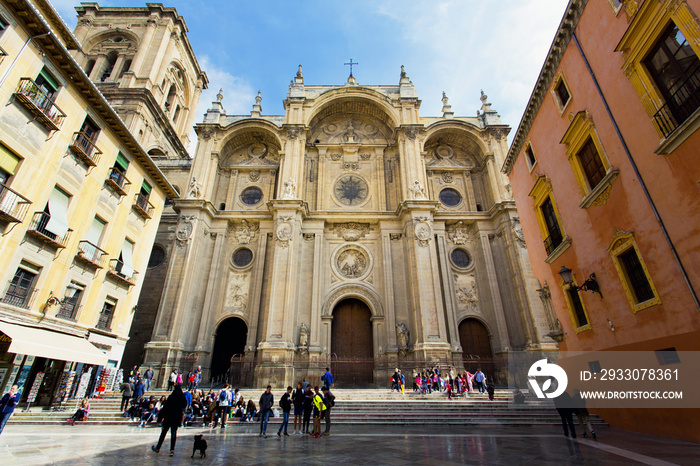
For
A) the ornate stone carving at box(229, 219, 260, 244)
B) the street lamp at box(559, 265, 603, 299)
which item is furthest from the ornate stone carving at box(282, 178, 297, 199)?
the street lamp at box(559, 265, 603, 299)

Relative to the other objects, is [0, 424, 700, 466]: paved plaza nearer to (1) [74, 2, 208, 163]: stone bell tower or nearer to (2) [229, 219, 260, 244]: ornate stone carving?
(2) [229, 219, 260, 244]: ornate stone carving

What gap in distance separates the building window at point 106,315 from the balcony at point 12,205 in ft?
18.3

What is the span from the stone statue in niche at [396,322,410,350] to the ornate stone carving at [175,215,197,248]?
13854mm

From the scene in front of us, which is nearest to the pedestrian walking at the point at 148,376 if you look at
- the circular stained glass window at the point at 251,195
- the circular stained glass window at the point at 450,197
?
the circular stained glass window at the point at 251,195

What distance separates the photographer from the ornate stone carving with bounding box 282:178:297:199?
71.3ft

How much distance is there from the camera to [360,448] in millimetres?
6898

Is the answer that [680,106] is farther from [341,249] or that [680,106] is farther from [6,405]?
[341,249]

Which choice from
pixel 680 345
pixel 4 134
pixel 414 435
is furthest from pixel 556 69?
pixel 4 134

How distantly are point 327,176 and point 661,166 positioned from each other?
771 inches

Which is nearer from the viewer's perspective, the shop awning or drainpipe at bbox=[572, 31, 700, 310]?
drainpipe at bbox=[572, 31, 700, 310]

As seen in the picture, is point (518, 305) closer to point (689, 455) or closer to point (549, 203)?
point (549, 203)

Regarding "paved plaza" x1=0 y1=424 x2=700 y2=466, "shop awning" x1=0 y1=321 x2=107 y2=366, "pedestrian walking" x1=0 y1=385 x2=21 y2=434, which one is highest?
"shop awning" x1=0 y1=321 x2=107 y2=366

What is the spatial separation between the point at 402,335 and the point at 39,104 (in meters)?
18.8

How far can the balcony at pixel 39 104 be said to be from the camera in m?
10.9
